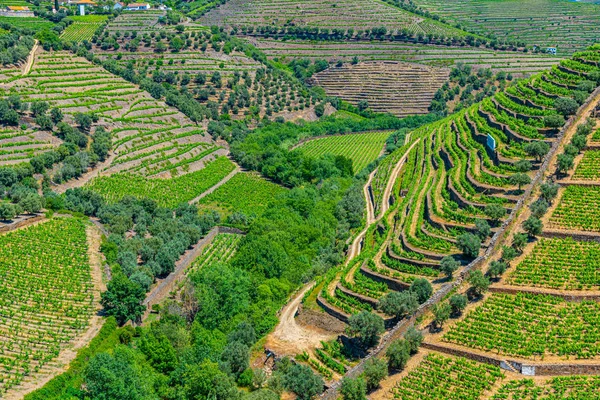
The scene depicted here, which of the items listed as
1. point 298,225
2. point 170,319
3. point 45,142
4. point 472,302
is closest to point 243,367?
A: point 170,319

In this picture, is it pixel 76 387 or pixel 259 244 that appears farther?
pixel 259 244

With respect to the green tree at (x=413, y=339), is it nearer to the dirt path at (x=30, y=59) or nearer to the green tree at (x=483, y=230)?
the green tree at (x=483, y=230)

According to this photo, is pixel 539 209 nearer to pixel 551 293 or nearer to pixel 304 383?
pixel 551 293

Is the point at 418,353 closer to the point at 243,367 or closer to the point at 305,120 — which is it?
the point at 243,367

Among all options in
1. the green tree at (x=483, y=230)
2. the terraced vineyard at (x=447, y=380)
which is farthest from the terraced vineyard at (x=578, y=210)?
the terraced vineyard at (x=447, y=380)

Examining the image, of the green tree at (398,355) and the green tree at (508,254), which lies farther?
the green tree at (508,254)

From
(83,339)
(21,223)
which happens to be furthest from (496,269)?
(21,223)
